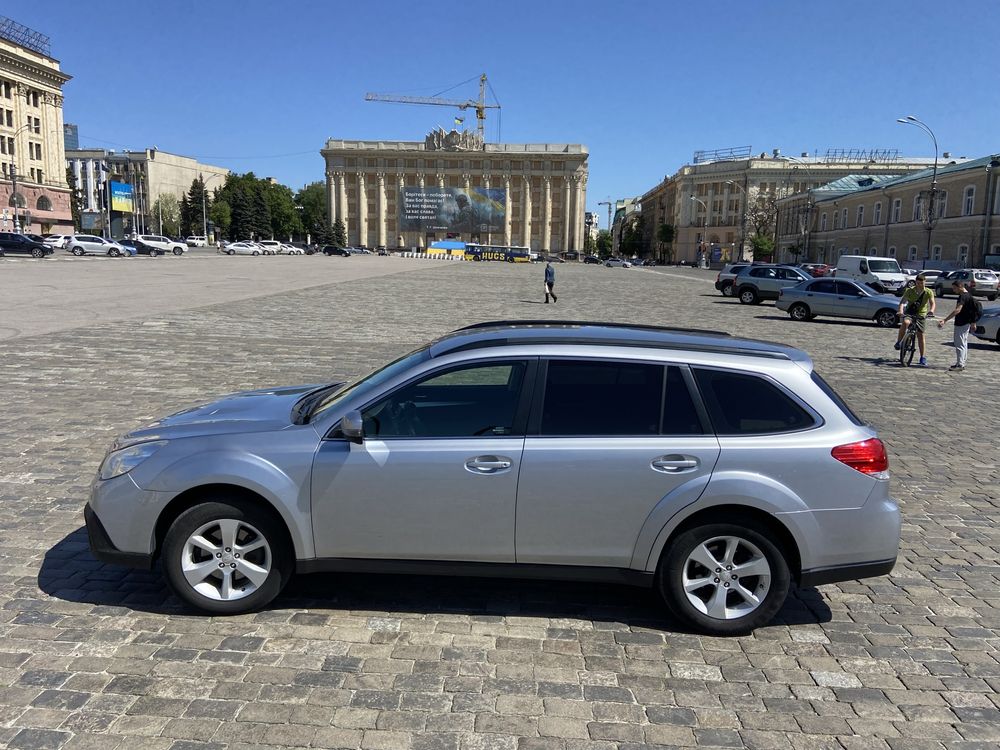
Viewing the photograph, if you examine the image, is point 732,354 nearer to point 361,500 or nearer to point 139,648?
point 361,500

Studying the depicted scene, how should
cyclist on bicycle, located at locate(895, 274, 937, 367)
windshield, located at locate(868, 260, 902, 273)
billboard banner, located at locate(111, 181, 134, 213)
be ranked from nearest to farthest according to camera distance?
1. cyclist on bicycle, located at locate(895, 274, 937, 367)
2. windshield, located at locate(868, 260, 902, 273)
3. billboard banner, located at locate(111, 181, 134, 213)

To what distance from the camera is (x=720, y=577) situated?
4.03m

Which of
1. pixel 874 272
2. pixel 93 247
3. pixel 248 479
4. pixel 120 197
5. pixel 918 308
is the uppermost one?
pixel 120 197

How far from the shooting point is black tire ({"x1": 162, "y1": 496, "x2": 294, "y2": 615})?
159 inches

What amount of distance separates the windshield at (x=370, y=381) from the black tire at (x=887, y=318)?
23044mm

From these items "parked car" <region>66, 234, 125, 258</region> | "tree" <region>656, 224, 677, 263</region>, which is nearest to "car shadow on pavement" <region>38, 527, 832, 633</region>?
"parked car" <region>66, 234, 125, 258</region>

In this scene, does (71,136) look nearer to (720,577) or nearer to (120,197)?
(120,197)

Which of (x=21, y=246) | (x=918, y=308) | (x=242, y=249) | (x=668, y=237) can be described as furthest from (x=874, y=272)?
(x=668, y=237)

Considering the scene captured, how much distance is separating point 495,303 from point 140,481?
23509 millimetres

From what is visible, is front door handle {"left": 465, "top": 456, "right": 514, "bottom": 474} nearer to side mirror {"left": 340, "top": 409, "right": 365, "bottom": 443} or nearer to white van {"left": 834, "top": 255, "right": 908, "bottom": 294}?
side mirror {"left": 340, "top": 409, "right": 365, "bottom": 443}

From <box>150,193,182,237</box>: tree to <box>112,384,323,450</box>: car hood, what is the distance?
142 meters

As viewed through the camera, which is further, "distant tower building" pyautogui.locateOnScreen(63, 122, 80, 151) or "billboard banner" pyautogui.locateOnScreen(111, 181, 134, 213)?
"distant tower building" pyautogui.locateOnScreen(63, 122, 80, 151)

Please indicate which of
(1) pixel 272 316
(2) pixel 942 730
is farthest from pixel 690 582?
(1) pixel 272 316

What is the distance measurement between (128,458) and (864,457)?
13.3 feet
